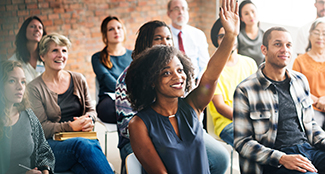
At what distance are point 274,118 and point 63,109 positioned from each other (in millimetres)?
1327

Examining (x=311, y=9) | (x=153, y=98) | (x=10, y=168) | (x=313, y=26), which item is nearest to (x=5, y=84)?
(x=10, y=168)

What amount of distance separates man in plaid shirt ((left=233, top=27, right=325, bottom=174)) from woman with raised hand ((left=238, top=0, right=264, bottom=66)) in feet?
3.82

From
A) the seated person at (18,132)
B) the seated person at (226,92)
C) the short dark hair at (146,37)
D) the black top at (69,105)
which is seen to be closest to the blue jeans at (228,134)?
the seated person at (226,92)

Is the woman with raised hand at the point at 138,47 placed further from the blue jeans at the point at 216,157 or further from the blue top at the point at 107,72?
the blue top at the point at 107,72

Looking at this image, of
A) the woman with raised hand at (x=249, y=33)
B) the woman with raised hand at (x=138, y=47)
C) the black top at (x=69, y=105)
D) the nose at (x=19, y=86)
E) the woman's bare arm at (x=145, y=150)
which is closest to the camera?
the woman's bare arm at (x=145, y=150)

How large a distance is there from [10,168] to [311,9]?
285cm

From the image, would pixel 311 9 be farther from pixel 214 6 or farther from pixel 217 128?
pixel 214 6

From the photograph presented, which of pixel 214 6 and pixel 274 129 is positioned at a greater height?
pixel 214 6

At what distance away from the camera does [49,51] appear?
88.2 inches

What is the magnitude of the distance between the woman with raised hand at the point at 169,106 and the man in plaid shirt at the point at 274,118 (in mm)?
510

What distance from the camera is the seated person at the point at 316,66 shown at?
2518mm

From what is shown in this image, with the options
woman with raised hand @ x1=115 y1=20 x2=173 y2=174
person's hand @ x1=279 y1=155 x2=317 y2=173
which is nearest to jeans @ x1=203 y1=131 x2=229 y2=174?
person's hand @ x1=279 y1=155 x2=317 y2=173

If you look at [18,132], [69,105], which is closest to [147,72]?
[18,132]

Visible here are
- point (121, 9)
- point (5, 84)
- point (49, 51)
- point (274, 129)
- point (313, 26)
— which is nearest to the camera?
point (5, 84)
